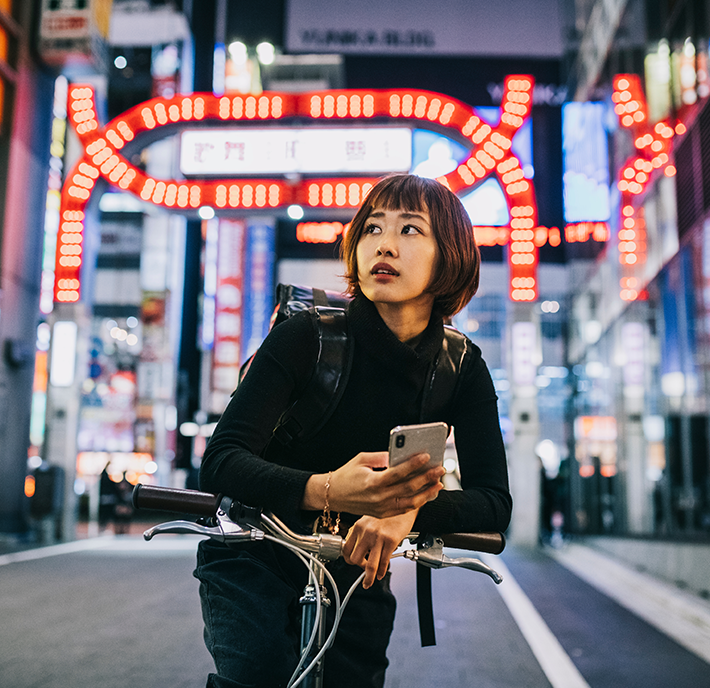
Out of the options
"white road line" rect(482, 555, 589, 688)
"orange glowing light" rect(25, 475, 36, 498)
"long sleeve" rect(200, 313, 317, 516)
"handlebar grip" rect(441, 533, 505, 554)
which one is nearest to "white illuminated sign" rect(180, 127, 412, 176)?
"orange glowing light" rect(25, 475, 36, 498)

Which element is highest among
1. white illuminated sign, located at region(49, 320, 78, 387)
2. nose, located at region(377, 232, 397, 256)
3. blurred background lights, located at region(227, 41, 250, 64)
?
blurred background lights, located at region(227, 41, 250, 64)

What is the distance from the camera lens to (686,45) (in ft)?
26.1

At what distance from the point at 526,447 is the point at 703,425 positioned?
18.5 feet

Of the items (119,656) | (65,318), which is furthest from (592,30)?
(119,656)

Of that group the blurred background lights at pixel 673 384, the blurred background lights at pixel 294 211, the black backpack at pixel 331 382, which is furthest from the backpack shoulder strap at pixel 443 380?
the blurred background lights at pixel 294 211

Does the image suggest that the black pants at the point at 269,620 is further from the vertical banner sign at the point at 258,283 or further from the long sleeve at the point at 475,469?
the vertical banner sign at the point at 258,283

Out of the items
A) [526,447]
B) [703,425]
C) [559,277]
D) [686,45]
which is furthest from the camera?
[559,277]

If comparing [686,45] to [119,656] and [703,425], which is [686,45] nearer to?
[703,425]

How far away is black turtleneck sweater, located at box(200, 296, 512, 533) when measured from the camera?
1473 mm

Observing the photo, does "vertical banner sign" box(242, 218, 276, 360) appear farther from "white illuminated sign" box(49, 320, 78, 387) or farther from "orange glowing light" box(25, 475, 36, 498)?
"orange glowing light" box(25, 475, 36, 498)

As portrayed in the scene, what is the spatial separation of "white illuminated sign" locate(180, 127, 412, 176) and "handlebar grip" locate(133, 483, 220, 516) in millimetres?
10317

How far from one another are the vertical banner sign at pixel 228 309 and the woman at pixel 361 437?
19.7 m

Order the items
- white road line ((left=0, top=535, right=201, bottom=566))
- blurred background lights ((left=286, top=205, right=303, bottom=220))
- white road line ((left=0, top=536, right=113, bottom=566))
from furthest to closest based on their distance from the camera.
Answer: blurred background lights ((left=286, top=205, right=303, bottom=220)) → white road line ((left=0, top=535, right=201, bottom=566)) → white road line ((left=0, top=536, right=113, bottom=566))

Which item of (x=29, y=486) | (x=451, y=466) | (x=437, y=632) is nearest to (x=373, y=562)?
(x=437, y=632)
